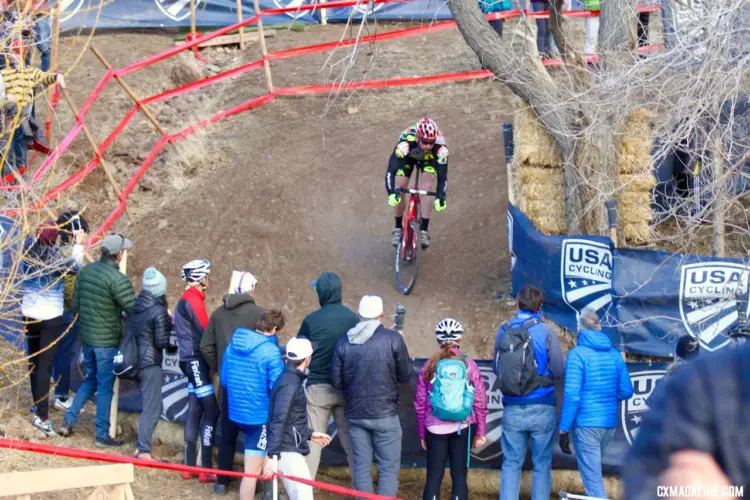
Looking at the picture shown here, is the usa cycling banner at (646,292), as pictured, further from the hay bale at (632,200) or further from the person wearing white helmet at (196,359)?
the person wearing white helmet at (196,359)

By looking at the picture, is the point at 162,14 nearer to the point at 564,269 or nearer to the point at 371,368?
the point at 564,269

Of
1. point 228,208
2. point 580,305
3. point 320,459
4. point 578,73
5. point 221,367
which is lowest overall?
point 320,459

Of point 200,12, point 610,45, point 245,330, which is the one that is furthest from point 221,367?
point 200,12

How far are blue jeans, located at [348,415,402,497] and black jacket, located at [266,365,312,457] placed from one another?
0.61 metres

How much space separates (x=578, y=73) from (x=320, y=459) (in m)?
4.75

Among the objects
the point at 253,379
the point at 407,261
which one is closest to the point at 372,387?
the point at 253,379

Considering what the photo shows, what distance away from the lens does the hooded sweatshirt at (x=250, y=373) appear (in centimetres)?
748

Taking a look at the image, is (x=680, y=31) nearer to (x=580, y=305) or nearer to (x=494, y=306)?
(x=580, y=305)

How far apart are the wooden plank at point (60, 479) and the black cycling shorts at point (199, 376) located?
2222 millimetres

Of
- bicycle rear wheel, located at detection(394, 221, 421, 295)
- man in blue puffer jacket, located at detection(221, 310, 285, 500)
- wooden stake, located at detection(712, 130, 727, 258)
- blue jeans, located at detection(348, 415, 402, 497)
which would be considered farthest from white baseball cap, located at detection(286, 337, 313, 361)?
bicycle rear wheel, located at detection(394, 221, 421, 295)

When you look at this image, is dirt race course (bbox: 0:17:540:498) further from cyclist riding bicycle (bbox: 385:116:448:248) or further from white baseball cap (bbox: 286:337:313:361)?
white baseball cap (bbox: 286:337:313:361)

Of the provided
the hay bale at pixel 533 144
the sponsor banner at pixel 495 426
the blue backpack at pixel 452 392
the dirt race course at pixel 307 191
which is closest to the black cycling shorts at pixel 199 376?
the dirt race course at pixel 307 191

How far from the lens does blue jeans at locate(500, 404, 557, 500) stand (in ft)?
25.0

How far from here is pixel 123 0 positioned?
1853 centimetres
